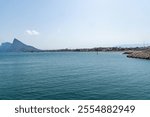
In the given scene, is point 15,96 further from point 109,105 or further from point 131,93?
point 109,105

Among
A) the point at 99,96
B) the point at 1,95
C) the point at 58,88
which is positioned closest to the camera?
the point at 99,96

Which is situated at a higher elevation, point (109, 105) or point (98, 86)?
point (109, 105)

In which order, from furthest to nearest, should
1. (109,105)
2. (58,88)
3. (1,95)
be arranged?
(58,88)
(1,95)
(109,105)

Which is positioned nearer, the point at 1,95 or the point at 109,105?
the point at 109,105

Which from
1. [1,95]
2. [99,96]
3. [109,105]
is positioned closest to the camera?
[109,105]

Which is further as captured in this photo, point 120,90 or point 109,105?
point 120,90

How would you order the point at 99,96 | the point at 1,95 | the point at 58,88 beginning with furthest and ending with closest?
the point at 58,88 → the point at 1,95 → the point at 99,96

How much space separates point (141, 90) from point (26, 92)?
1688cm

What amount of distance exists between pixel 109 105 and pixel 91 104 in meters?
1.09

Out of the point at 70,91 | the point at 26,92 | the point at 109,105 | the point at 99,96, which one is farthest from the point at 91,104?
the point at 26,92

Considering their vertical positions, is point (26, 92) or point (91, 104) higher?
point (91, 104)

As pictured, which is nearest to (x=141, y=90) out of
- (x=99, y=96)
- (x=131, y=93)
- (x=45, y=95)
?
(x=131, y=93)

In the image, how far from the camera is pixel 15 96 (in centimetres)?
2948

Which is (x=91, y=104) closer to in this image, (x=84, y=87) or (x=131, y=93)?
(x=131, y=93)
